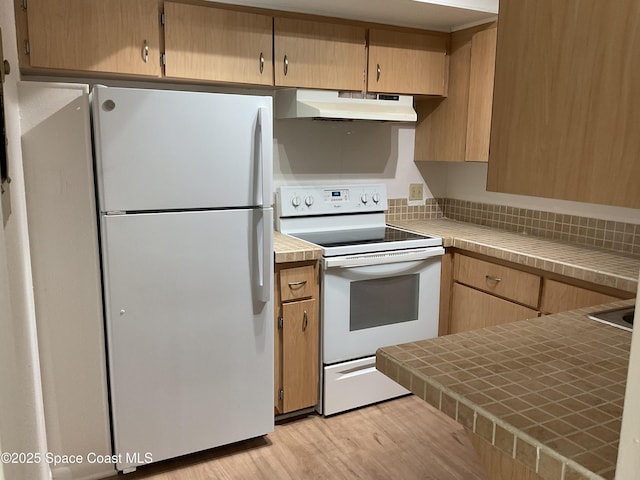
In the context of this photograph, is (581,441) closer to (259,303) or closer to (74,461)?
Result: (259,303)

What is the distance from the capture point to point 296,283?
244 centimetres

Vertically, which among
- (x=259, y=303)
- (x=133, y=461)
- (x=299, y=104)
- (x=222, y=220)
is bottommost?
(x=133, y=461)

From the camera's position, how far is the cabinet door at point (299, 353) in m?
2.46

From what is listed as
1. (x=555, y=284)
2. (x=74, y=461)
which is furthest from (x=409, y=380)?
(x=74, y=461)

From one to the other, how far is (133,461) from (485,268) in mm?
1893

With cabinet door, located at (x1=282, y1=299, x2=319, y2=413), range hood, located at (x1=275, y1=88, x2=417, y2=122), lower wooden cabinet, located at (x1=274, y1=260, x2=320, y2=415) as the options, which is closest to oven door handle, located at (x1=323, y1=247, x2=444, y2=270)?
lower wooden cabinet, located at (x1=274, y1=260, x2=320, y2=415)

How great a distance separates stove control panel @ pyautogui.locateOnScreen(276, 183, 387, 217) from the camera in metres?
2.88

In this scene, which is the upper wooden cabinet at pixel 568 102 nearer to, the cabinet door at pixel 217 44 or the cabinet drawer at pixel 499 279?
the cabinet drawer at pixel 499 279

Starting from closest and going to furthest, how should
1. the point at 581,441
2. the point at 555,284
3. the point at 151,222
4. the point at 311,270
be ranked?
the point at 581,441, the point at 151,222, the point at 555,284, the point at 311,270

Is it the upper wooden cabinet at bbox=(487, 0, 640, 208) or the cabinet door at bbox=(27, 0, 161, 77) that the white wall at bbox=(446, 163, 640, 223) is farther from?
the cabinet door at bbox=(27, 0, 161, 77)

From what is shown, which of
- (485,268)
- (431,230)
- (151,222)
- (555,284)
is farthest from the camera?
(431,230)

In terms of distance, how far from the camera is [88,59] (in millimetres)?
2156

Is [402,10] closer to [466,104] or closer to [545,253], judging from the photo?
[466,104]

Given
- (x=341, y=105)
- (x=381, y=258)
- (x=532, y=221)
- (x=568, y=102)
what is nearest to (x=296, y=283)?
(x=381, y=258)
